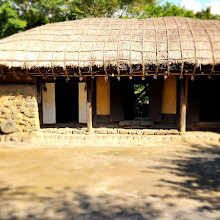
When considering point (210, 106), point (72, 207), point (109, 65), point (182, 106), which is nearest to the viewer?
point (72, 207)

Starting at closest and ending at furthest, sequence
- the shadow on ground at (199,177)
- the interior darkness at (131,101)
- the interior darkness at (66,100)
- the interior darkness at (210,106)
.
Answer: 1. the shadow on ground at (199,177)
2. the interior darkness at (131,101)
3. the interior darkness at (210,106)
4. the interior darkness at (66,100)

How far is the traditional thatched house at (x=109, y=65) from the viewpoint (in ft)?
21.0

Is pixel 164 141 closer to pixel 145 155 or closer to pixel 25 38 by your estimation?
pixel 145 155

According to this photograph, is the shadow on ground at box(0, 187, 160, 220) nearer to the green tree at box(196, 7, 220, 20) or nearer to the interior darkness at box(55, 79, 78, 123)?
the interior darkness at box(55, 79, 78, 123)

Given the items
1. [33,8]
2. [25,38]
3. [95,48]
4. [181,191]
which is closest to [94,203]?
[181,191]

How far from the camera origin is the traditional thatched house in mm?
6410

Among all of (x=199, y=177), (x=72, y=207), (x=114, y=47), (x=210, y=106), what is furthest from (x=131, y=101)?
(x=72, y=207)

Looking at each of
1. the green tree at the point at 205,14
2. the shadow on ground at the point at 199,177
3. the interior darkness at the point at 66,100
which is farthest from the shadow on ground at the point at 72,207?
the green tree at the point at 205,14

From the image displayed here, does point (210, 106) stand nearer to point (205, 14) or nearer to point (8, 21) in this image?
point (205, 14)

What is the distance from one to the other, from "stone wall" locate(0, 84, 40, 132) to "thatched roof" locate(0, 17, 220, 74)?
0.82m

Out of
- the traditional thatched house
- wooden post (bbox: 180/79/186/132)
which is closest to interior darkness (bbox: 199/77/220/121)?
the traditional thatched house

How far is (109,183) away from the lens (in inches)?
146

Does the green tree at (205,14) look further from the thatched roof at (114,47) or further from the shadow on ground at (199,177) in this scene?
the shadow on ground at (199,177)

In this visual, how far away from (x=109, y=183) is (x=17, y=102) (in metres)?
4.68
